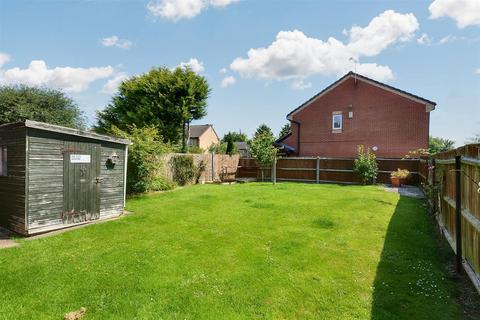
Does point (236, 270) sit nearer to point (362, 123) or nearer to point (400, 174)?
point (400, 174)

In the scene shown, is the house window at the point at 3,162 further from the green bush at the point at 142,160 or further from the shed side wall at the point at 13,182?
the green bush at the point at 142,160

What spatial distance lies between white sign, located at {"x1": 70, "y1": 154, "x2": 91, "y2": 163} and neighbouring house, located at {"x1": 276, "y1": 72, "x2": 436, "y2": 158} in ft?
55.5

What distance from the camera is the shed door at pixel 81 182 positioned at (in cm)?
749

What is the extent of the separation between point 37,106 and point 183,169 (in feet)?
55.4

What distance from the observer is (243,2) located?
433 inches

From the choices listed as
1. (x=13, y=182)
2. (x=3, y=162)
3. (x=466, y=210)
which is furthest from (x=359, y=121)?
(x=3, y=162)

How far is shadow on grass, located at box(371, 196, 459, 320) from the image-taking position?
3428 millimetres

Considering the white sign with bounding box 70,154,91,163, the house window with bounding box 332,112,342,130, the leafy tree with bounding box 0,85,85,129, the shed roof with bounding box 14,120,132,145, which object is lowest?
the white sign with bounding box 70,154,91,163

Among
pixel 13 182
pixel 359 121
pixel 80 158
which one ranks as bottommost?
pixel 13 182

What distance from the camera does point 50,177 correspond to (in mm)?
7141

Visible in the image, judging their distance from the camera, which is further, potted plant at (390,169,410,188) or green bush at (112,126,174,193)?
potted plant at (390,169,410,188)

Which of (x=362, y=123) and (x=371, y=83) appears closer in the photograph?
(x=371, y=83)

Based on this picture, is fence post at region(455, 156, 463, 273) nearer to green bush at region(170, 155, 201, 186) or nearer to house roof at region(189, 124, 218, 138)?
green bush at region(170, 155, 201, 186)

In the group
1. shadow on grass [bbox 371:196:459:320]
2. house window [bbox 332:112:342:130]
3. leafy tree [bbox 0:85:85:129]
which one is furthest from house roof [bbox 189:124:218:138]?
shadow on grass [bbox 371:196:459:320]
